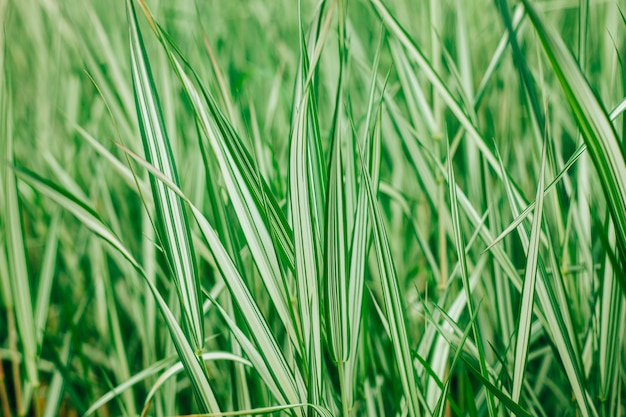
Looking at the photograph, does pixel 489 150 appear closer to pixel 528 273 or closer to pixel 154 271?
pixel 528 273

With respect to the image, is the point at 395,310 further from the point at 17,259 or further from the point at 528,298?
the point at 17,259

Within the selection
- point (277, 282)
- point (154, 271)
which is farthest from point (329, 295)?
point (154, 271)

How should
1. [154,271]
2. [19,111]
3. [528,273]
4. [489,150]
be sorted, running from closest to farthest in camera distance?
[528,273], [489,150], [154,271], [19,111]

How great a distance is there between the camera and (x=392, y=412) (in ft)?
1.82

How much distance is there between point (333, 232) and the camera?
0.37m

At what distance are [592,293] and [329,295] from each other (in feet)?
0.97

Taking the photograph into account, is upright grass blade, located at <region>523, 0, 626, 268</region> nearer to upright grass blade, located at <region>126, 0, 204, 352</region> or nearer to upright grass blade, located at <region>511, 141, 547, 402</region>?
upright grass blade, located at <region>511, 141, 547, 402</region>

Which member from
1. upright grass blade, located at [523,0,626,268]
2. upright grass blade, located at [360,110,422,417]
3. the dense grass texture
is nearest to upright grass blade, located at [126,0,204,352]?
the dense grass texture

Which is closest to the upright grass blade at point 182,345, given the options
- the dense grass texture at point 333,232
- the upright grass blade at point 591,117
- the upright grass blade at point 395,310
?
the dense grass texture at point 333,232

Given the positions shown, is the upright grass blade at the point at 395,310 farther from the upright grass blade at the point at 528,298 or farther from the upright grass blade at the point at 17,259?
the upright grass blade at the point at 17,259

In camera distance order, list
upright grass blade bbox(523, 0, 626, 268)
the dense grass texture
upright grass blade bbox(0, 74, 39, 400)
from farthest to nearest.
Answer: upright grass blade bbox(0, 74, 39, 400)
the dense grass texture
upright grass blade bbox(523, 0, 626, 268)

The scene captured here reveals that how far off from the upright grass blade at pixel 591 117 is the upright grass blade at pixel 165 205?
0.87ft

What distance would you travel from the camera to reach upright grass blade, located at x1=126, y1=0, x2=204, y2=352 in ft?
1.30

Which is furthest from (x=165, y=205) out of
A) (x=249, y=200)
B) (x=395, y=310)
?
(x=395, y=310)
